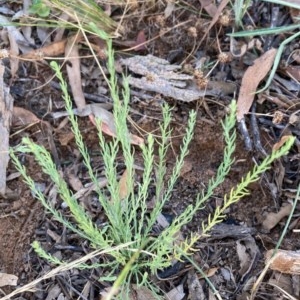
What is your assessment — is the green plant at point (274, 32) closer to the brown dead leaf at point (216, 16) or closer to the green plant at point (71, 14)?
the brown dead leaf at point (216, 16)

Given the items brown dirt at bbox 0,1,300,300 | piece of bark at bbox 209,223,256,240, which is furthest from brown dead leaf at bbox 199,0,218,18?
piece of bark at bbox 209,223,256,240

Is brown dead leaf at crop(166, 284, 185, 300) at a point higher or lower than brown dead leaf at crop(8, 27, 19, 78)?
lower

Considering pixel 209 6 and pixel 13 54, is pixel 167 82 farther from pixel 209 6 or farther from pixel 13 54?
pixel 13 54

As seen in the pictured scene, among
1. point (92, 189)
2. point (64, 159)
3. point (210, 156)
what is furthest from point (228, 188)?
point (64, 159)

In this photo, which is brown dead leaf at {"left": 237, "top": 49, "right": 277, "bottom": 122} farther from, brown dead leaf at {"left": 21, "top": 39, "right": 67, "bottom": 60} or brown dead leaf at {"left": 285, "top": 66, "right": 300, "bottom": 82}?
brown dead leaf at {"left": 21, "top": 39, "right": 67, "bottom": 60}

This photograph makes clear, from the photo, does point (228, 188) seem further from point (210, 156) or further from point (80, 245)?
point (80, 245)

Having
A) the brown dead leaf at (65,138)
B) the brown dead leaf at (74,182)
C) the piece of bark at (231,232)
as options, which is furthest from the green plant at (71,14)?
the piece of bark at (231,232)
